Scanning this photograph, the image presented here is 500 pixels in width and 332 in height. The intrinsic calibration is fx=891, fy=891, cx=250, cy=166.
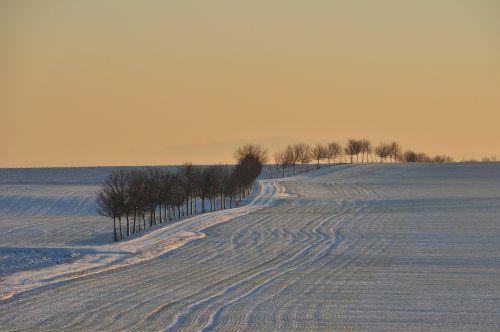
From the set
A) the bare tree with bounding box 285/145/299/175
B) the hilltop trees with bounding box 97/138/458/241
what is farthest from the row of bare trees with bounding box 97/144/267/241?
the bare tree with bounding box 285/145/299/175

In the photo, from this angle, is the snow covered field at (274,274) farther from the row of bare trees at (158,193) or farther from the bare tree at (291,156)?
the bare tree at (291,156)

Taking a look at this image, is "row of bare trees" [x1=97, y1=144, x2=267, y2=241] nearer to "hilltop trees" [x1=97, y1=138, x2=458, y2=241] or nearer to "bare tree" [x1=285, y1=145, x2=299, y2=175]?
"hilltop trees" [x1=97, y1=138, x2=458, y2=241]

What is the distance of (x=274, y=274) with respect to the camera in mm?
31188

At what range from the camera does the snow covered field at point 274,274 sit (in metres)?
21.4

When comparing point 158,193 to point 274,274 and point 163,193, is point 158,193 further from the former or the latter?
point 274,274

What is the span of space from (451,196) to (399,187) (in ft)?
71.4

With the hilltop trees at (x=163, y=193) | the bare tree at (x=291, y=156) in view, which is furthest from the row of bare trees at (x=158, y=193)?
the bare tree at (x=291, y=156)

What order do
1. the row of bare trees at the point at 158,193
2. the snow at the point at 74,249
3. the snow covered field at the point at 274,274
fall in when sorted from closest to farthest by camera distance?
the snow covered field at the point at 274,274, the snow at the point at 74,249, the row of bare trees at the point at 158,193

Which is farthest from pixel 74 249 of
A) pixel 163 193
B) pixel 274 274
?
pixel 163 193

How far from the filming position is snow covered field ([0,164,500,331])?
21438mm

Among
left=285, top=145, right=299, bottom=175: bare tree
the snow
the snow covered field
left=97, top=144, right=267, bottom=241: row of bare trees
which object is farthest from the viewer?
left=285, top=145, right=299, bottom=175: bare tree

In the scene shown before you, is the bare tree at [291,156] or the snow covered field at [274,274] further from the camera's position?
the bare tree at [291,156]

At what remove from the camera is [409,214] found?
69.8 m

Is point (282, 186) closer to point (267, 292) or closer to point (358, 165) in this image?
point (358, 165)
